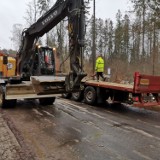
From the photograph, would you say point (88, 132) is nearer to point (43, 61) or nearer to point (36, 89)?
point (36, 89)

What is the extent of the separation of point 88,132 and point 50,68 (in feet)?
20.7

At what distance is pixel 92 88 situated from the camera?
42.9ft

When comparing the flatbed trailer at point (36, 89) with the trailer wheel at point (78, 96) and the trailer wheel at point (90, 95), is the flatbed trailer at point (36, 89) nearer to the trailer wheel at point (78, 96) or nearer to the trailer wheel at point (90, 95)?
the trailer wheel at point (90, 95)

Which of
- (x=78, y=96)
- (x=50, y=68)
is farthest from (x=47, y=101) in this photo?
(x=78, y=96)

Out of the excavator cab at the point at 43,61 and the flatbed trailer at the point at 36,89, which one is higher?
the excavator cab at the point at 43,61

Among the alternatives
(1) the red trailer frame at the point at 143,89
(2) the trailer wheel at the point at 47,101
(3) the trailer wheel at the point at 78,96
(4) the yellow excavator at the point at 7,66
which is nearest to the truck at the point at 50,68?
(2) the trailer wheel at the point at 47,101

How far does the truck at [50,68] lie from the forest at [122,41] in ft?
3.03

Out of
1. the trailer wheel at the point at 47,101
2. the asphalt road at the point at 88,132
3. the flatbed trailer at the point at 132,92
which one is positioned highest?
the flatbed trailer at the point at 132,92

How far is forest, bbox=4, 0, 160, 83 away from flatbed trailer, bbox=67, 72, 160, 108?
3.50 meters

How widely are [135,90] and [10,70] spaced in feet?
22.5

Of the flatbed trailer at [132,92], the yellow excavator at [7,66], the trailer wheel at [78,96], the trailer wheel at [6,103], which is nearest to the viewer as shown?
the flatbed trailer at [132,92]

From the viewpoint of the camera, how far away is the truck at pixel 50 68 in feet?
35.9

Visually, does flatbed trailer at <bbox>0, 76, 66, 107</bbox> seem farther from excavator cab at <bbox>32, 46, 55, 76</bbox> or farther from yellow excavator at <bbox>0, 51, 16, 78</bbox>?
yellow excavator at <bbox>0, 51, 16, 78</bbox>

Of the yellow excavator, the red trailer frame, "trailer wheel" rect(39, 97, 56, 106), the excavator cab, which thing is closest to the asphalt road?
the red trailer frame
